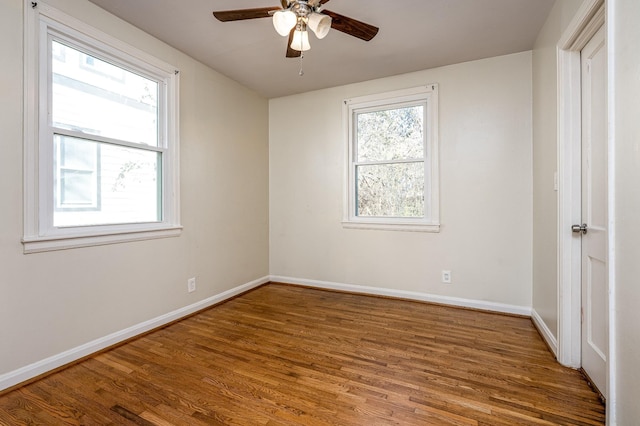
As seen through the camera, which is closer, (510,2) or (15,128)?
(15,128)

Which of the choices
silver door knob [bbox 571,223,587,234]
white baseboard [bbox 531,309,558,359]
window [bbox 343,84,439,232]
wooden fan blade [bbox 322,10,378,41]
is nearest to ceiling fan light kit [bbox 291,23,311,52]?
wooden fan blade [bbox 322,10,378,41]

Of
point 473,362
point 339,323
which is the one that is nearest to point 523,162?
point 473,362

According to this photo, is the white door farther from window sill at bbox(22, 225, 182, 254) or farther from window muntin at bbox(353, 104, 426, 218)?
window sill at bbox(22, 225, 182, 254)

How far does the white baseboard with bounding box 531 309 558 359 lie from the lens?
2.23 meters

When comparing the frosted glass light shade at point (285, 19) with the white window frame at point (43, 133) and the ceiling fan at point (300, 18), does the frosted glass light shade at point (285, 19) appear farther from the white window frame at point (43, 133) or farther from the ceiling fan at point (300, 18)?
the white window frame at point (43, 133)

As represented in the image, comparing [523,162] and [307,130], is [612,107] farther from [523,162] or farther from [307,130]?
[307,130]

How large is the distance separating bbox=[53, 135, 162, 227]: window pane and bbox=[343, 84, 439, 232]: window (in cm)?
220

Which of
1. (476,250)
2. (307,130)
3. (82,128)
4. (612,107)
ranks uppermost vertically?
(307,130)

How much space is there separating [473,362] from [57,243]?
304cm

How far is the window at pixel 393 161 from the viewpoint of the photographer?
3412mm

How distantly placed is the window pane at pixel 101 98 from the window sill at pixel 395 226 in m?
2.34

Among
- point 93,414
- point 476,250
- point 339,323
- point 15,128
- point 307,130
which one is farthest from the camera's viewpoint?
point 307,130

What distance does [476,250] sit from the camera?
322 cm

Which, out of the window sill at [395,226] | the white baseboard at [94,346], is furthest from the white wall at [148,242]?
the window sill at [395,226]
